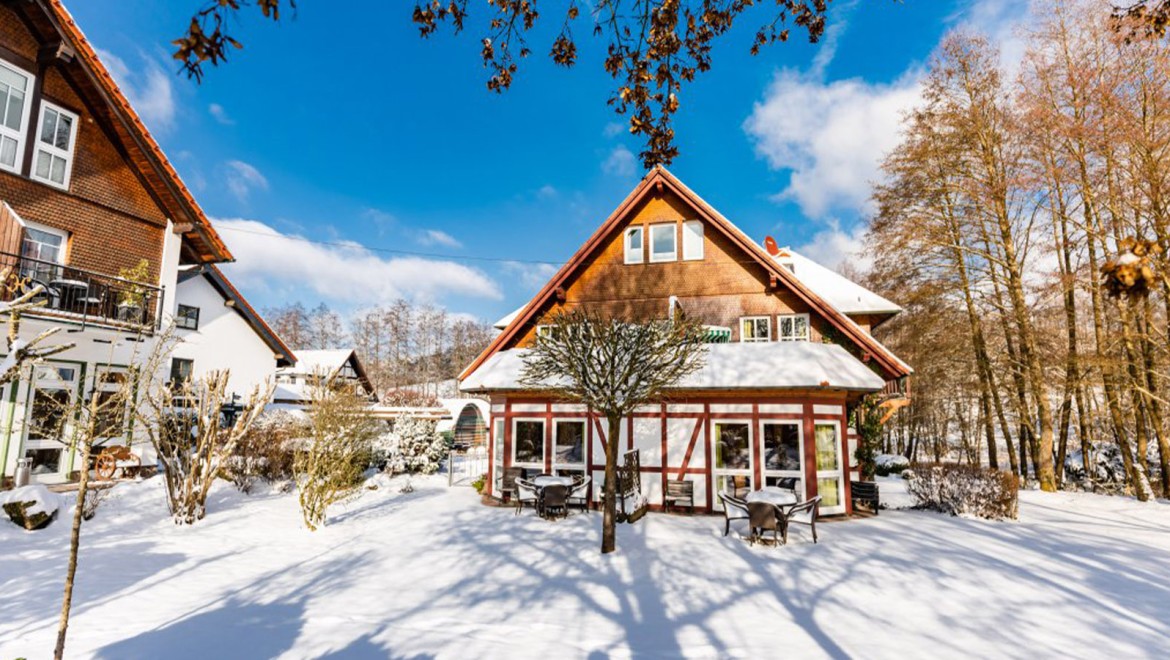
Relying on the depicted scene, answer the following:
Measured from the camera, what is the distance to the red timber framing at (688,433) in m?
12.6

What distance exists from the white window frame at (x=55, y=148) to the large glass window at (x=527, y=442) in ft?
41.4

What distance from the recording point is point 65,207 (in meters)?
13.1

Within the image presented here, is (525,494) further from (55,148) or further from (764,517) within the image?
(55,148)

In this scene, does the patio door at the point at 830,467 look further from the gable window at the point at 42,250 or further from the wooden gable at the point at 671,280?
the gable window at the point at 42,250

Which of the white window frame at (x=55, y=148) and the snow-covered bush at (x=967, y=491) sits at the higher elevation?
the white window frame at (x=55, y=148)

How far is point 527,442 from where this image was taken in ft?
47.4

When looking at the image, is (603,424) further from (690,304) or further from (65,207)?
(65,207)

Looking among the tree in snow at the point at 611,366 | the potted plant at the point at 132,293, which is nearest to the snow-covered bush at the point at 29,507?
the potted plant at the point at 132,293

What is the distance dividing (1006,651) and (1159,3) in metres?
6.19

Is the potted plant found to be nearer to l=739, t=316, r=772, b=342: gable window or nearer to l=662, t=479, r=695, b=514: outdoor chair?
l=662, t=479, r=695, b=514: outdoor chair

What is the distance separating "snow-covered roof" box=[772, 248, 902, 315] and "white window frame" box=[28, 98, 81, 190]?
1927 centimetres

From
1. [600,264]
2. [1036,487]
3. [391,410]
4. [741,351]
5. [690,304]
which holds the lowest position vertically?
[1036,487]

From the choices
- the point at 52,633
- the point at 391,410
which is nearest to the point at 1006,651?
the point at 52,633

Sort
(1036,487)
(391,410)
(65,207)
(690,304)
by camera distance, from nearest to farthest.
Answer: (65,207) < (690,304) < (1036,487) < (391,410)
